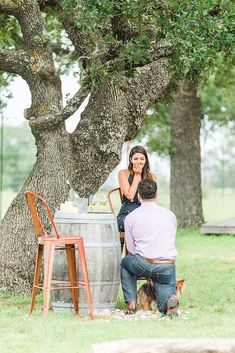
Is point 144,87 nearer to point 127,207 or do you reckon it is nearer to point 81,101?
point 81,101

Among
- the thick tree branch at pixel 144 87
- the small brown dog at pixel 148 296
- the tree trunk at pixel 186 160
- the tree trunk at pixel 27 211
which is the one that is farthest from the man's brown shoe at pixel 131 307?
the tree trunk at pixel 186 160

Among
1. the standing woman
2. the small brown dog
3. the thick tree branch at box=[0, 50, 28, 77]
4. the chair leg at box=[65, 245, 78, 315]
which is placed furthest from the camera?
the thick tree branch at box=[0, 50, 28, 77]

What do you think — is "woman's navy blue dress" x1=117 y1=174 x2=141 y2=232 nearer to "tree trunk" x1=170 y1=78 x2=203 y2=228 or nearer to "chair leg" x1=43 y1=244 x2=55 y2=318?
"chair leg" x1=43 y1=244 x2=55 y2=318

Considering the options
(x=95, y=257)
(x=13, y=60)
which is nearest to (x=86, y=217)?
(x=95, y=257)

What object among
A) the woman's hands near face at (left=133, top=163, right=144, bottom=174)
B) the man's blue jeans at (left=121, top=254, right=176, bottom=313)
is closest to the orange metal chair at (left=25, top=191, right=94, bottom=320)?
the man's blue jeans at (left=121, top=254, right=176, bottom=313)

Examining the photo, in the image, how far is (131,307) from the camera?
341 inches

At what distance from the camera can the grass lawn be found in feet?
22.9

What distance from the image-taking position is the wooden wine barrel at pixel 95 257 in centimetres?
864

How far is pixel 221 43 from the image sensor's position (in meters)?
9.24

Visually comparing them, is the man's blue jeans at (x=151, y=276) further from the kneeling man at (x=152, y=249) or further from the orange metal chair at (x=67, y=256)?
the orange metal chair at (x=67, y=256)

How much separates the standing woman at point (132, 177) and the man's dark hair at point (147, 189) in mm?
752

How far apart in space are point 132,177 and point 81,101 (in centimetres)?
112

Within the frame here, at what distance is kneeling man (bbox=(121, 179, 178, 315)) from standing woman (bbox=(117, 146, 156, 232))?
0.73 m

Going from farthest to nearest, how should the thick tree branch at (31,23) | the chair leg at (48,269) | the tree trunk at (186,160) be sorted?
the tree trunk at (186,160), the thick tree branch at (31,23), the chair leg at (48,269)
